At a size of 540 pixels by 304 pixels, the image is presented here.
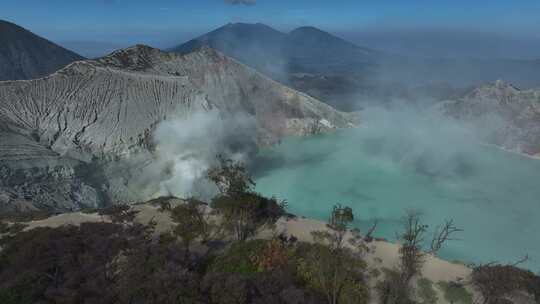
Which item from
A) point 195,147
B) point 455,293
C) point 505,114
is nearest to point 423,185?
point 455,293

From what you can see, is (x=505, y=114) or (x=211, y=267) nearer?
(x=211, y=267)

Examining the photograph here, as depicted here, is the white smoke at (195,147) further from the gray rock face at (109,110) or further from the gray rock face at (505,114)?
the gray rock face at (505,114)

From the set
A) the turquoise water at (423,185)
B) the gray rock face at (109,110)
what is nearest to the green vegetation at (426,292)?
the turquoise water at (423,185)

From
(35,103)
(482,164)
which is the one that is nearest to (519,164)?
(482,164)

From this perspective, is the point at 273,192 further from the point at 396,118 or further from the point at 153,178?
the point at 396,118

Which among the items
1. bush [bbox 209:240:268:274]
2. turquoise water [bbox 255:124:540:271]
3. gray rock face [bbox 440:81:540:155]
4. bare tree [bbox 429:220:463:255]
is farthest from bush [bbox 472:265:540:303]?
gray rock face [bbox 440:81:540:155]

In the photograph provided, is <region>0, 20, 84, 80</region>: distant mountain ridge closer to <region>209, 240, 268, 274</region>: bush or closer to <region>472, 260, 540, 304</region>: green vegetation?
<region>209, 240, 268, 274</region>: bush

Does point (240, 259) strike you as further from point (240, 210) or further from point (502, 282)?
point (502, 282)
